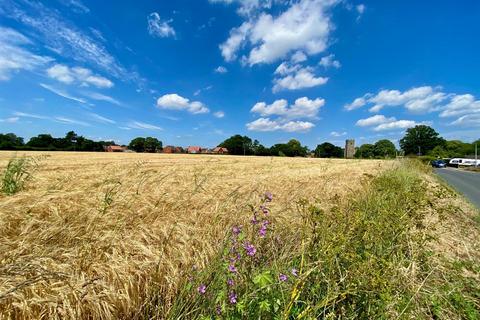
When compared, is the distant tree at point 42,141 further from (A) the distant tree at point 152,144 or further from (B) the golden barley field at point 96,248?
(B) the golden barley field at point 96,248

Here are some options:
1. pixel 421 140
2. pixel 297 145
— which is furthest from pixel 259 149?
pixel 421 140

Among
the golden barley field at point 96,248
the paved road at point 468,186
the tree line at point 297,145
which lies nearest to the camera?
the golden barley field at point 96,248

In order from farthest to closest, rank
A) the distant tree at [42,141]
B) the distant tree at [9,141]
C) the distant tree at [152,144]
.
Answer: the distant tree at [152,144], the distant tree at [42,141], the distant tree at [9,141]

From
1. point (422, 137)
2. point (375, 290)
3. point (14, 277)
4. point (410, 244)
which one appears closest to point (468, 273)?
point (410, 244)

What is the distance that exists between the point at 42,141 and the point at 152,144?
4019 centimetres

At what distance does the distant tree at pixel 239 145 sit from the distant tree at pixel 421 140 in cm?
7227

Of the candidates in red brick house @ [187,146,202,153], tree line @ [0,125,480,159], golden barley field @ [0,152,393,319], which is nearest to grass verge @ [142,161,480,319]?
golden barley field @ [0,152,393,319]

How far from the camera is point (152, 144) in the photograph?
10856 cm

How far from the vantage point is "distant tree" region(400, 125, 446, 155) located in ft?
336

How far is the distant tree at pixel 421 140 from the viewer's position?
336 feet

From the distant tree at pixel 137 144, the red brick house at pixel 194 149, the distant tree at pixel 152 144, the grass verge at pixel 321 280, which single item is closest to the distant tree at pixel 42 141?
the distant tree at pixel 137 144

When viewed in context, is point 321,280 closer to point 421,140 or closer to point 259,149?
point 259,149

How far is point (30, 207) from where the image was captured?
2.36 m

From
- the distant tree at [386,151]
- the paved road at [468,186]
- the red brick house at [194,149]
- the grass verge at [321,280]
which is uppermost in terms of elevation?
the red brick house at [194,149]
